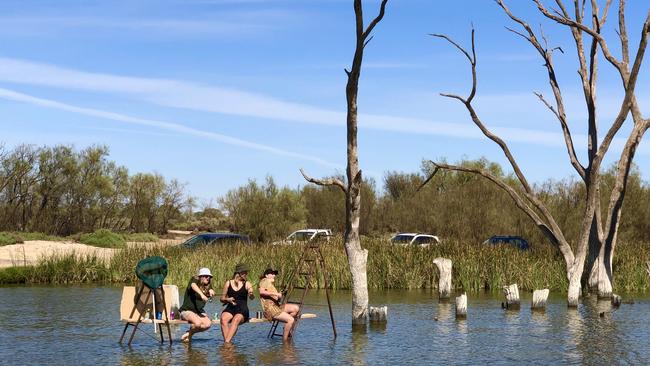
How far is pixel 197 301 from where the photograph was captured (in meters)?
16.3

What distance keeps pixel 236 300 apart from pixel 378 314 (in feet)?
15.8

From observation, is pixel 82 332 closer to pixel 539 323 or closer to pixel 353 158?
pixel 353 158

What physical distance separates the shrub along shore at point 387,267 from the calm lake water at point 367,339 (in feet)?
15.4

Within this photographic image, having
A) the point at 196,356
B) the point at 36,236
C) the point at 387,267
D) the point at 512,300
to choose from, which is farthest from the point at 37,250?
the point at 196,356


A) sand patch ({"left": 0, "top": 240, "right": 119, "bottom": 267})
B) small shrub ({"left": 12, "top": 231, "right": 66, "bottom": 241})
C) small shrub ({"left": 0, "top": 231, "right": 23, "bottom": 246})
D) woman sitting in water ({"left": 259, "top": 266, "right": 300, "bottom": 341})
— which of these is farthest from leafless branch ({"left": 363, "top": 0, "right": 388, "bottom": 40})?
small shrub ({"left": 12, "top": 231, "right": 66, "bottom": 241})

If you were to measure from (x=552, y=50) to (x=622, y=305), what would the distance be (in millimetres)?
9170

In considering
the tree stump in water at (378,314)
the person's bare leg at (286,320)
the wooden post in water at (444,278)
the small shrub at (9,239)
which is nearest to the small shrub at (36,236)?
the small shrub at (9,239)

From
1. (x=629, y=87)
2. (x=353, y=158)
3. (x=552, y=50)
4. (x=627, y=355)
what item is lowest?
(x=627, y=355)

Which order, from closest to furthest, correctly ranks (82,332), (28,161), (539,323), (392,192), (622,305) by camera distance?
(82,332)
(539,323)
(622,305)
(28,161)
(392,192)

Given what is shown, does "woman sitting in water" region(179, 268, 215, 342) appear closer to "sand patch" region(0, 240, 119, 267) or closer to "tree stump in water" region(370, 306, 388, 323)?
"tree stump in water" region(370, 306, 388, 323)

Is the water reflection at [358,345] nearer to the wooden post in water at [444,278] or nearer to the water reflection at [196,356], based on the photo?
the water reflection at [196,356]

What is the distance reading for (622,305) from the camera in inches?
1004

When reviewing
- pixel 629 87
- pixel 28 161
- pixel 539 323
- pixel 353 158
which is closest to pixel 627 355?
pixel 539 323

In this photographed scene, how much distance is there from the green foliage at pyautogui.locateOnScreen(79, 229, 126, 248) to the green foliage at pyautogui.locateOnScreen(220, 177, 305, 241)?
8.00 m
